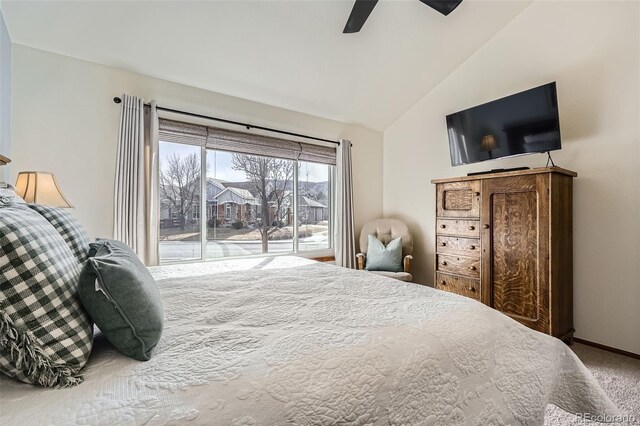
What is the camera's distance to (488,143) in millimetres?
2928

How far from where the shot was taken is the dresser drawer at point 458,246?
9.34 feet

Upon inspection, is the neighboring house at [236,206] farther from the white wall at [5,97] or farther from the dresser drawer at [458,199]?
the dresser drawer at [458,199]

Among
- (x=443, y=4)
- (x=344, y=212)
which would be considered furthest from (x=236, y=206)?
(x=443, y=4)

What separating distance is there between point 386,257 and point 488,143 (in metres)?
1.63

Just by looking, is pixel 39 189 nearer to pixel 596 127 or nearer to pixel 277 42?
pixel 277 42

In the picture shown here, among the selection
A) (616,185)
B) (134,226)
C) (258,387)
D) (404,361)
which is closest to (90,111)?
(134,226)

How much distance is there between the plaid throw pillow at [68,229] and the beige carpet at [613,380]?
2380mm

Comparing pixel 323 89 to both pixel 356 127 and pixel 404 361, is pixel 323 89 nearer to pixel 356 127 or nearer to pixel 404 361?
pixel 356 127

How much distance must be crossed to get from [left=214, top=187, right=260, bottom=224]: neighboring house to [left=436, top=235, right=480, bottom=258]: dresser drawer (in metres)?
2.11

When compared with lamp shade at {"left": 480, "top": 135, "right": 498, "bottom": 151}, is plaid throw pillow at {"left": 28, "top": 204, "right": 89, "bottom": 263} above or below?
below

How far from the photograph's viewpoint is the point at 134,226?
259cm

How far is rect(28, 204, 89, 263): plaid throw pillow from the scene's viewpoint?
108cm

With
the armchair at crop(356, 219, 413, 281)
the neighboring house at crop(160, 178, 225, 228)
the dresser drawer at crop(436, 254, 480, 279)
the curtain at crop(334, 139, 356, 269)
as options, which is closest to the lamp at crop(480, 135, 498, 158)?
the dresser drawer at crop(436, 254, 480, 279)

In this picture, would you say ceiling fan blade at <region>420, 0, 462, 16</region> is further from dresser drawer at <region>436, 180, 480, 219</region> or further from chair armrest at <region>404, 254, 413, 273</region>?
chair armrest at <region>404, 254, 413, 273</region>
